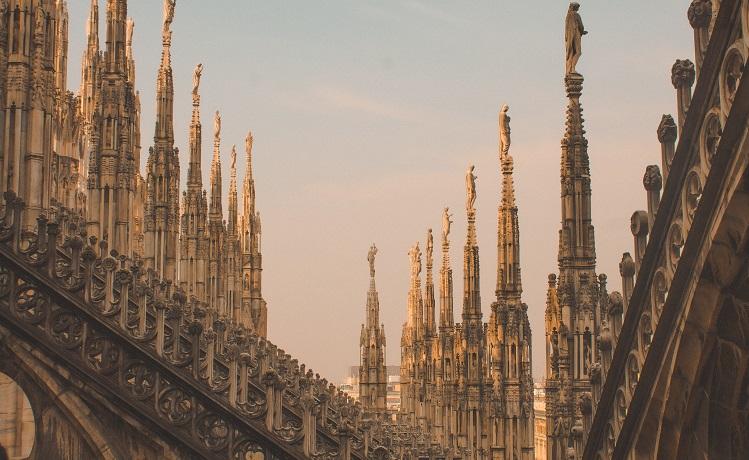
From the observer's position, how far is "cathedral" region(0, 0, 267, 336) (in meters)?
18.3

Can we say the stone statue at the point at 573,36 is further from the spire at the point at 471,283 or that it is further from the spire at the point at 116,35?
the spire at the point at 471,283

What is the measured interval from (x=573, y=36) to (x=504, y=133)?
11046 mm

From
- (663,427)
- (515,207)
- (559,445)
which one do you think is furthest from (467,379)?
(663,427)

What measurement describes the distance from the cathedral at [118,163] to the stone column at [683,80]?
11690 mm

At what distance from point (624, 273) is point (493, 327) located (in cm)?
1942

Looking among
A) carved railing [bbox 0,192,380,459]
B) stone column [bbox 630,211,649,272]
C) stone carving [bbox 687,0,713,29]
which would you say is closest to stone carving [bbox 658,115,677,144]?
stone column [bbox 630,211,649,272]

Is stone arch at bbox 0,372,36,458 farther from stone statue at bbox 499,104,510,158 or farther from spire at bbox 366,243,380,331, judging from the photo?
spire at bbox 366,243,380,331

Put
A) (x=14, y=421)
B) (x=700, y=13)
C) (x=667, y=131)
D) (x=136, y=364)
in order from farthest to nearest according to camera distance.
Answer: (x=14, y=421) < (x=136, y=364) < (x=667, y=131) < (x=700, y=13)

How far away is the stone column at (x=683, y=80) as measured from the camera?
793cm

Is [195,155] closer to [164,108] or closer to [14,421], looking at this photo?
[164,108]

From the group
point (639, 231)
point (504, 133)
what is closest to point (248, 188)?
point (504, 133)

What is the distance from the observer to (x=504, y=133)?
28250 mm

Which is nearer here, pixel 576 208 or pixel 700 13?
pixel 700 13

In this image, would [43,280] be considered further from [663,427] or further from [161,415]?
[663,427]
